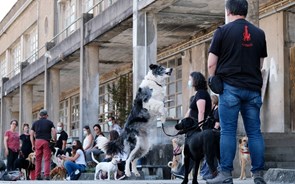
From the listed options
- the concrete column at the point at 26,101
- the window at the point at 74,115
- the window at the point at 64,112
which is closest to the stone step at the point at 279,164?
the concrete column at the point at 26,101

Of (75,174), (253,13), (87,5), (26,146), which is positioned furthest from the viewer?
(87,5)

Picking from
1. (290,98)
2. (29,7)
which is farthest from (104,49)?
(29,7)

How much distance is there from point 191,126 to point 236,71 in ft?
4.25

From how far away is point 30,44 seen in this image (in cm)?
4303

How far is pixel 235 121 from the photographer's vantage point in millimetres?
7242

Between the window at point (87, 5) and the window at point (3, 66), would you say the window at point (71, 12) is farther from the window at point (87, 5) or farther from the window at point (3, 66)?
the window at point (3, 66)

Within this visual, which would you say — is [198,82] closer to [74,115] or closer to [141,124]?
[141,124]

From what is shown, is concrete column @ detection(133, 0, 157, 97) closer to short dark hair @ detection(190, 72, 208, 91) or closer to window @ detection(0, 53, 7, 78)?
short dark hair @ detection(190, 72, 208, 91)

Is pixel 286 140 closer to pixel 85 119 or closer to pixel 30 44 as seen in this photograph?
pixel 85 119

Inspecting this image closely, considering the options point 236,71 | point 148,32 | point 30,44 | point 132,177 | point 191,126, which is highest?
point 30,44

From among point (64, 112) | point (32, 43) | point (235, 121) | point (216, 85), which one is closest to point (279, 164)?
point (235, 121)

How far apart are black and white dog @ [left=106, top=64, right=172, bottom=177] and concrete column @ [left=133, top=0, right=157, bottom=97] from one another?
20.2 ft

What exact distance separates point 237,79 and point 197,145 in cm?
121

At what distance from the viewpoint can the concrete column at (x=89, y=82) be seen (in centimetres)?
2412
